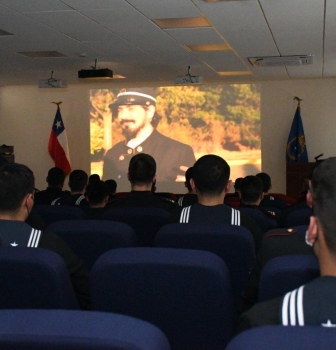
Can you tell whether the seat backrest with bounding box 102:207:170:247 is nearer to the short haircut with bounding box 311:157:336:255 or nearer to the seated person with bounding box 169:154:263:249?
the seated person with bounding box 169:154:263:249

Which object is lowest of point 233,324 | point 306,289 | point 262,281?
point 233,324

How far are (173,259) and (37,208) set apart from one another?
7.86 ft

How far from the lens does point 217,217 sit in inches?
130

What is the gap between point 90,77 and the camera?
29.5 ft

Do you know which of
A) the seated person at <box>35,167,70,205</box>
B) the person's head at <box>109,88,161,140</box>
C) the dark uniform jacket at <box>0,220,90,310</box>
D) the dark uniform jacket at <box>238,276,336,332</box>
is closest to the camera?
the dark uniform jacket at <box>238,276,336,332</box>

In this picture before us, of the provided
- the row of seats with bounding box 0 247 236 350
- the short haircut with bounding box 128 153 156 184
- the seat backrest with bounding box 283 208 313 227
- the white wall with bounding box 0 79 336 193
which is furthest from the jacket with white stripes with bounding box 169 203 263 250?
the white wall with bounding box 0 79 336 193

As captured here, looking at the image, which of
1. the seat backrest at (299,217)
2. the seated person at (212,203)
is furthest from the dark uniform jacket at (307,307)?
the seat backrest at (299,217)

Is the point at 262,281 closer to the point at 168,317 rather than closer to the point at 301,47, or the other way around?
the point at 168,317

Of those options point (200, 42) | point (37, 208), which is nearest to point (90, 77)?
point (200, 42)

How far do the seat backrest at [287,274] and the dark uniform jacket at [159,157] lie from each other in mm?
10444

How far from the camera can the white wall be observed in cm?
1187

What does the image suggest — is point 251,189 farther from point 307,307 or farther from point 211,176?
point 307,307

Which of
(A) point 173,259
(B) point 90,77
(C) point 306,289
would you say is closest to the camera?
(C) point 306,289

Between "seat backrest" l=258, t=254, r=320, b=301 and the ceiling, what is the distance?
404 cm
